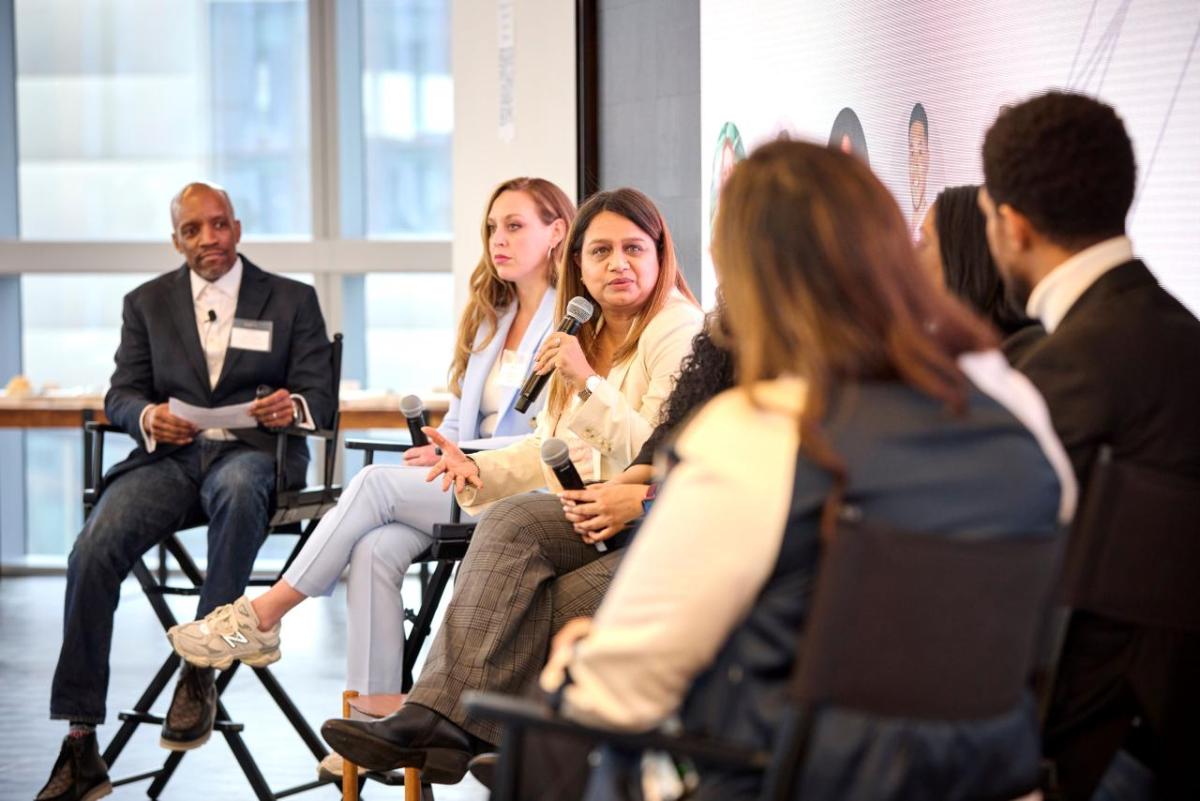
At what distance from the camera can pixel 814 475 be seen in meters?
1.27

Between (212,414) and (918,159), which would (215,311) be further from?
(918,159)

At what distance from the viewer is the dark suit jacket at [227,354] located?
4.11 m

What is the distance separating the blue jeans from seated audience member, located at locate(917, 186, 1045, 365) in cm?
208

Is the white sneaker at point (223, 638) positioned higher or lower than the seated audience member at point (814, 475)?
lower

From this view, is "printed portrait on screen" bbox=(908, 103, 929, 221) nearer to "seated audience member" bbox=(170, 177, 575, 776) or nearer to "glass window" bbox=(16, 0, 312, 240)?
"seated audience member" bbox=(170, 177, 575, 776)

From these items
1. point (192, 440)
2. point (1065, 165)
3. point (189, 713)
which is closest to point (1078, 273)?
point (1065, 165)

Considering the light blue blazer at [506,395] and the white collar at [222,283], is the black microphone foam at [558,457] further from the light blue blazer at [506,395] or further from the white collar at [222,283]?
the white collar at [222,283]

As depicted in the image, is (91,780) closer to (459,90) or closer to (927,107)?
(927,107)

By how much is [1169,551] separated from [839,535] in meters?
0.59

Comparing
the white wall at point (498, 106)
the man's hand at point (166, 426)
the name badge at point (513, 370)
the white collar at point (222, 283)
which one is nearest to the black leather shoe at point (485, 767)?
the name badge at point (513, 370)

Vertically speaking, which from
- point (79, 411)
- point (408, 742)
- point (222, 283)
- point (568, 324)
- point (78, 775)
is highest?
point (222, 283)

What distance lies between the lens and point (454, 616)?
268cm

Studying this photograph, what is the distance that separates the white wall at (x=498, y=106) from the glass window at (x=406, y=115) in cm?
115

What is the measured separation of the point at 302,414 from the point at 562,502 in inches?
57.3
